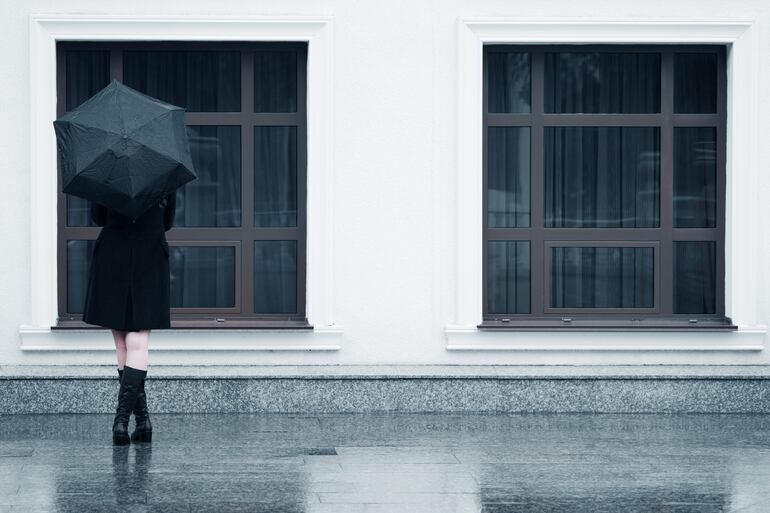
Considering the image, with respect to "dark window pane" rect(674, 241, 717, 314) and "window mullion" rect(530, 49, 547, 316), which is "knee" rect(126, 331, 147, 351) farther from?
"dark window pane" rect(674, 241, 717, 314)

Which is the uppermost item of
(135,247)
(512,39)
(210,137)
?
(512,39)

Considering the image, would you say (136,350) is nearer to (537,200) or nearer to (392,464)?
(392,464)

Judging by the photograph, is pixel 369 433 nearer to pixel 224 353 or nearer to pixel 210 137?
pixel 224 353

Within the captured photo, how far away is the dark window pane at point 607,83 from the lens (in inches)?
427

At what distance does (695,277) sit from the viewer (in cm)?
1090

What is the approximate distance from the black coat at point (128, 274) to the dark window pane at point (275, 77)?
2459 millimetres

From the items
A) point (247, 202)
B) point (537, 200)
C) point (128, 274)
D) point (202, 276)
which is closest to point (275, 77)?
point (247, 202)

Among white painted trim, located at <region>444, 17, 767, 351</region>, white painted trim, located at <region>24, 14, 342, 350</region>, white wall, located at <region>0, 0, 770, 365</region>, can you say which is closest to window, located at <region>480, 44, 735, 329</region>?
white painted trim, located at <region>444, 17, 767, 351</region>

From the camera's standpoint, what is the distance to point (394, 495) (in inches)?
279

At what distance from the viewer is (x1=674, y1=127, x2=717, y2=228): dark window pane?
10867 millimetres

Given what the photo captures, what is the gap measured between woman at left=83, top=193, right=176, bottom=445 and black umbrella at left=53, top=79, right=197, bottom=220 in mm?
336

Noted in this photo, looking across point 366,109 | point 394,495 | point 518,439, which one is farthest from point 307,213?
point 394,495

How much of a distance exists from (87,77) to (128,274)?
2754 mm

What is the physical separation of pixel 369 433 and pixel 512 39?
3.18 m
